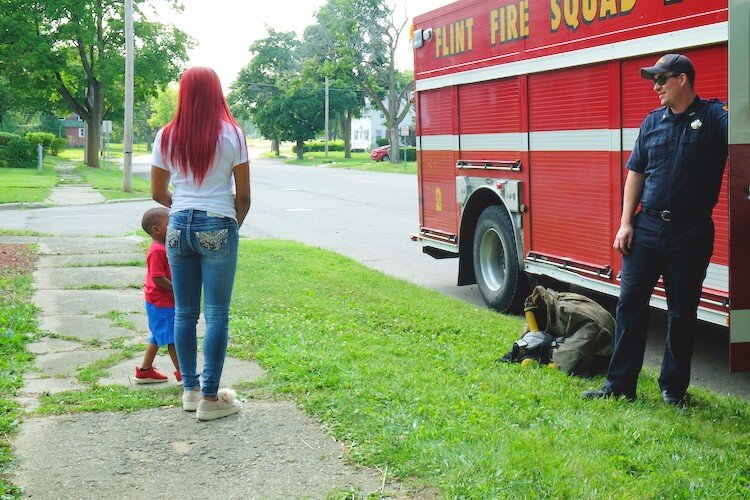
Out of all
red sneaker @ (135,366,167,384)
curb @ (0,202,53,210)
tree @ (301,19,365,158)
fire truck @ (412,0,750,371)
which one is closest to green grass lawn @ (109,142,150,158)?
tree @ (301,19,365,158)

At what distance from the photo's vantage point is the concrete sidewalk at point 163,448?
4027 millimetres

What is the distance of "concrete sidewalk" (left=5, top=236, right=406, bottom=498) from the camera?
13.2 ft

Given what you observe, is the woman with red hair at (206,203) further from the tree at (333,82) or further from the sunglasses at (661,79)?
the tree at (333,82)

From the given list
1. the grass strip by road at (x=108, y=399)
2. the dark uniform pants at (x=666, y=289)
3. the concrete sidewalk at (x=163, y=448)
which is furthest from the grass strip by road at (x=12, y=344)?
the dark uniform pants at (x=666, y=289)

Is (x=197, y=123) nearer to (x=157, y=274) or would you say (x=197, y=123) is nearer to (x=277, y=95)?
(x=157, y=274)

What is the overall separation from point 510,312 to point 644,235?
3.70 m

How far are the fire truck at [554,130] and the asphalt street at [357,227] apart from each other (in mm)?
725

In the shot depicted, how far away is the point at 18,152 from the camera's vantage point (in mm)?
43812

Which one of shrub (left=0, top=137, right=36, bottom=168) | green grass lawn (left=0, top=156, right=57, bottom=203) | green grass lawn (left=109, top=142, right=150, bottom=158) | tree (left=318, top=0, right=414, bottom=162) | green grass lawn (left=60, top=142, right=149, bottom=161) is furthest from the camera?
green grass lawn (left=109, top=142, right=150, bottom=158)

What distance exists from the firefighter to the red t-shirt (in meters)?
2.50

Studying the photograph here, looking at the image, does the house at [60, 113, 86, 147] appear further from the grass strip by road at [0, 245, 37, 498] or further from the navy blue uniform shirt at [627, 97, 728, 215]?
the navy blue uniform shirt at [627, 97, 728, 215]

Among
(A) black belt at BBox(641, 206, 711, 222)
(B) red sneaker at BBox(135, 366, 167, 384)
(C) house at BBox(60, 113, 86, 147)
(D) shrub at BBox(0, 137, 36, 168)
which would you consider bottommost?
(B) red sneaker at BBox(135, 366, 167, 384)

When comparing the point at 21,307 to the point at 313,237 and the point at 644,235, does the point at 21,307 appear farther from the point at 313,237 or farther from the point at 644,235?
the point at 313,237

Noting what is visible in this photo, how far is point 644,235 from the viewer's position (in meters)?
5.20
